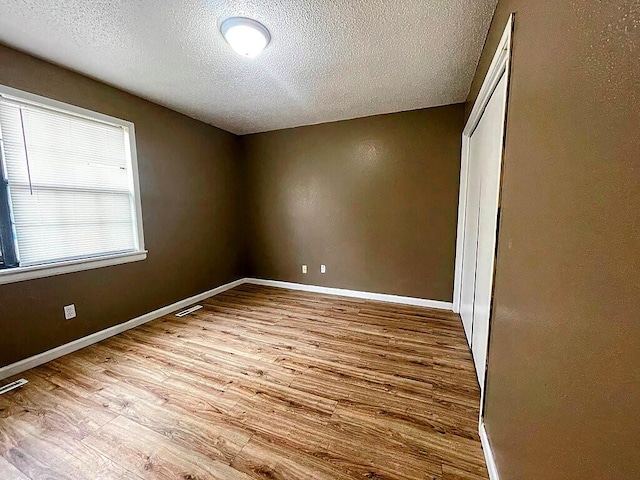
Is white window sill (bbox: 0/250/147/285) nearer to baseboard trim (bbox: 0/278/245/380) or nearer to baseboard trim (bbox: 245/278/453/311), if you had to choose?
baseboard trim (bbox: 0/278/245/380)

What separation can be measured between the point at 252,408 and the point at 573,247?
5.95 feet

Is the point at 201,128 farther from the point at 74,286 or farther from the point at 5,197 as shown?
the point at 74,286

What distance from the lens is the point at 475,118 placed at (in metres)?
2.28

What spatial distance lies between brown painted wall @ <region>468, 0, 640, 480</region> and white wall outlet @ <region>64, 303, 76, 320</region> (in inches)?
130

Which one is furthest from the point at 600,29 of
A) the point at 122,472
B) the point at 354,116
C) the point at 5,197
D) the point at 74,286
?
the point at 74,286

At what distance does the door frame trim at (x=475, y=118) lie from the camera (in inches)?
49.5

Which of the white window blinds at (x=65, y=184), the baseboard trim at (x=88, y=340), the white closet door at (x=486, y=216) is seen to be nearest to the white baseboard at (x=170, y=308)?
the baseboard trim at (x=88, y=340)

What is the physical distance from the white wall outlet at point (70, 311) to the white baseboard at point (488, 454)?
3279 millimetres

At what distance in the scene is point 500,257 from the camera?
131cm

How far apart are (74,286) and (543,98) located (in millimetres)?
3464

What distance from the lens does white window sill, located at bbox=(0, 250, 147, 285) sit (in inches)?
79.2

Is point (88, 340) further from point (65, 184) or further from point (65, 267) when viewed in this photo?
point (65, 184)

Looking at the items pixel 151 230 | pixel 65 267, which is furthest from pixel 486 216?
pixel 65 267

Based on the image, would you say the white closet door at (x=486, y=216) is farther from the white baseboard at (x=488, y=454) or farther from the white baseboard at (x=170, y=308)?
the white baseboard at (x=170, y=308)
